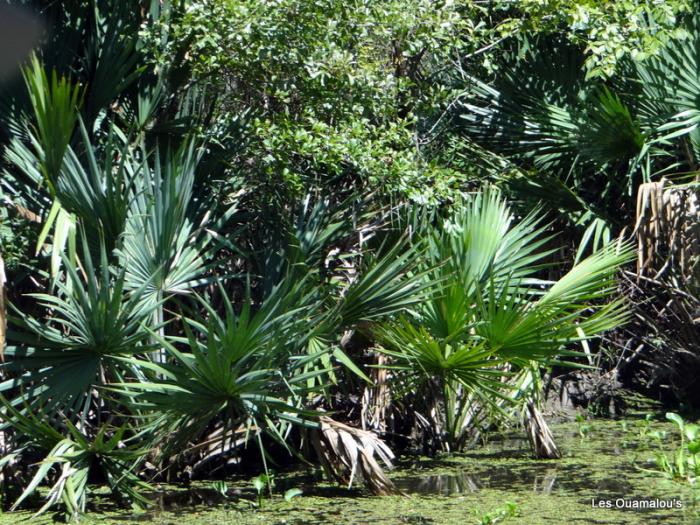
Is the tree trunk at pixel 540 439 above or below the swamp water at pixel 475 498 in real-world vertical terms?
above

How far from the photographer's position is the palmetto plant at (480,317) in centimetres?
619

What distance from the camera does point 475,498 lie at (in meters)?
5.96

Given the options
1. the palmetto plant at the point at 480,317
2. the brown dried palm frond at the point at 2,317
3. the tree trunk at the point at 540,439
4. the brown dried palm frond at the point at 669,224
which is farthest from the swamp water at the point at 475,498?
the brown dried palm frond at the point at 669,224

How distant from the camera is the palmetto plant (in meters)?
6.19

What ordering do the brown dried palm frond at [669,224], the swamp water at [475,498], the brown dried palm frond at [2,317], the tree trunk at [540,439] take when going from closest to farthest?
the brown dried palm frond at [2,317] → the swamp water at [475,498] → the tree trunk at [540,439] → the brown dried palm frond at [669,224]

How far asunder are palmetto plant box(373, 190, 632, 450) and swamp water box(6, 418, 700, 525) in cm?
50

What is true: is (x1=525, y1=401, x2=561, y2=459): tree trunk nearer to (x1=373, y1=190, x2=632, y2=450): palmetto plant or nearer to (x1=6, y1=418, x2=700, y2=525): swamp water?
(x1=6, y1=418, x2=700, y2=525): swamp water

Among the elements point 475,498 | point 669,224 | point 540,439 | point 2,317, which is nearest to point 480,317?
point 475,498

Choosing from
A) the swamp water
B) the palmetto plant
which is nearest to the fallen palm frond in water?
the swamp water

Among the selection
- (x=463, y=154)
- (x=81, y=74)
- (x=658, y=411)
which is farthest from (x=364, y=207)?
(x=658, y=411)

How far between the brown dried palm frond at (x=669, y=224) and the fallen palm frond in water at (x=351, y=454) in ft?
11.6

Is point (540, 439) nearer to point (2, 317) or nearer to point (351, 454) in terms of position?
point (351, 454)

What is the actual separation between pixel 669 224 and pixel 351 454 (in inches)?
160

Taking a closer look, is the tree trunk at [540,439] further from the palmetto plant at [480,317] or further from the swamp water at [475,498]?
the palmetto plant at [480,317]
